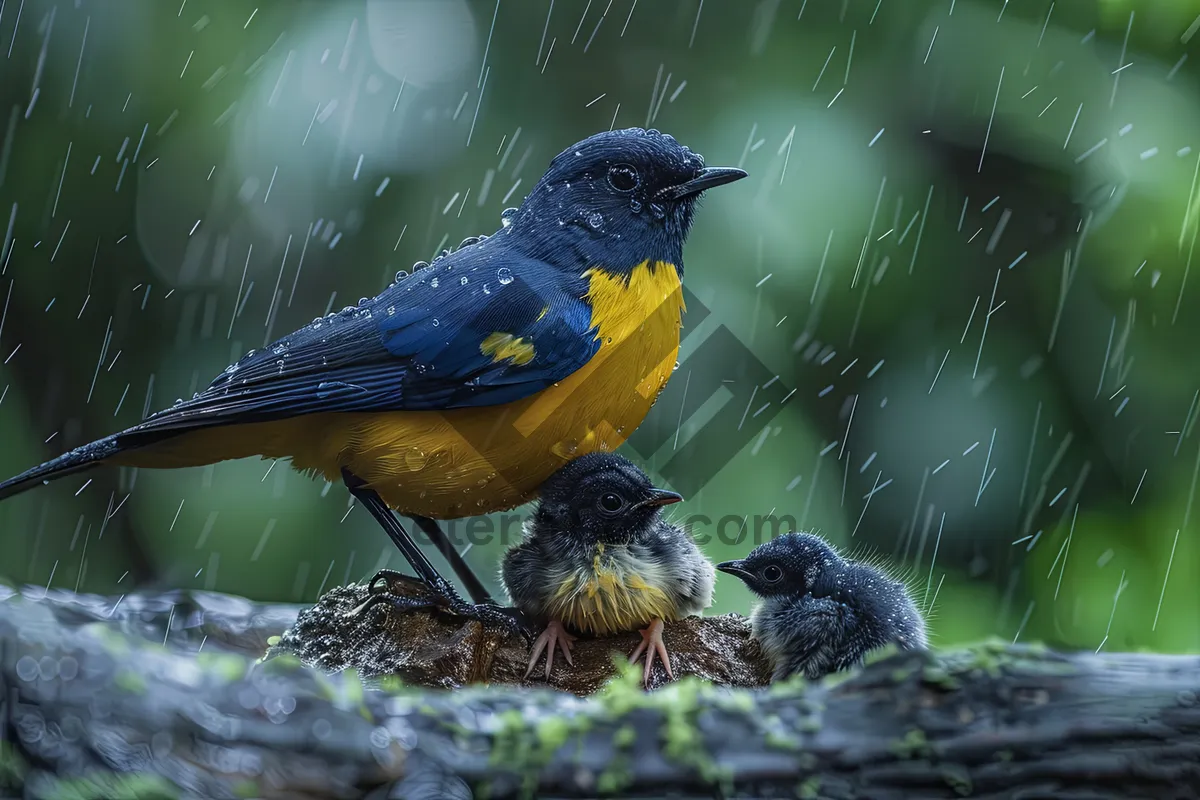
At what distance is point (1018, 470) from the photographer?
344 cm

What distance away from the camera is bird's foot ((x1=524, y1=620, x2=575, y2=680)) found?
271cm

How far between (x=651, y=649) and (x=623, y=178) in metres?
1.38

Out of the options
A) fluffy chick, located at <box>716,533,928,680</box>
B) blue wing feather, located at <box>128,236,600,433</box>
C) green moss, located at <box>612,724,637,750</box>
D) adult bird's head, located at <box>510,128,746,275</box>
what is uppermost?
adult bird's head, located at <box>510,128,746,275</box>

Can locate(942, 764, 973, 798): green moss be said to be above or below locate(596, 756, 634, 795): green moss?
above

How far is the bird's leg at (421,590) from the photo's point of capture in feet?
9.27

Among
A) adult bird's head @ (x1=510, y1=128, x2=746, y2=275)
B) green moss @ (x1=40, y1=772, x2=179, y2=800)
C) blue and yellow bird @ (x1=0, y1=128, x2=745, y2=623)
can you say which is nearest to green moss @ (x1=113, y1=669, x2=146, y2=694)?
green moss @ (x1=40, y1=772, x2=179, y2=800)

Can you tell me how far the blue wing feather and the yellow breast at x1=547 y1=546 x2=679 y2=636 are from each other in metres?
0.51

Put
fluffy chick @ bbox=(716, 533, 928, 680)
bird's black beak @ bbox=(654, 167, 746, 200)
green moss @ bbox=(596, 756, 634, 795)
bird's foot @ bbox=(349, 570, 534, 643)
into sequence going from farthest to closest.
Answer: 1. bird's black beak @ bbox=(654, 167, 746, 200)
2. bird's foot @ bbox=(349, 570, 534, 643)
3. fluffy chick @ bbox=(716, 533, 928, 680)
4. green moss @ bbox=(596, 756, 634, 795)

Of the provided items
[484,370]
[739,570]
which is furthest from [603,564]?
[484,370]

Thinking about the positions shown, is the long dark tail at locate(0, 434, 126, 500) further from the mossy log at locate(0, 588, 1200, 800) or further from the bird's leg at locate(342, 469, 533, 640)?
the mossy log at locate(0, 588, 1200, 800)

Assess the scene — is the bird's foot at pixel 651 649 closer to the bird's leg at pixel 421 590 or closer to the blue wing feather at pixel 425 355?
the bird's leg at pixel 421 590

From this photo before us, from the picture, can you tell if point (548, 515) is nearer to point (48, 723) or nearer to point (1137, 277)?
point (48, 723)

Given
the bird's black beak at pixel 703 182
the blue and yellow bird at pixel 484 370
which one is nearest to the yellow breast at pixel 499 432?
the blue and yellow bird at pixel 484 370

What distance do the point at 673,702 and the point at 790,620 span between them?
3.64ft
